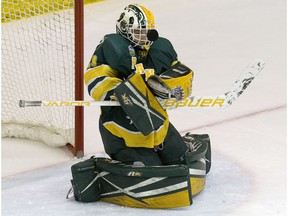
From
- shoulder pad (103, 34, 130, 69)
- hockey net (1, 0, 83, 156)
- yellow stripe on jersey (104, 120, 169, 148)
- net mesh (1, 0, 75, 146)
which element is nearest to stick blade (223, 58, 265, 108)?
yellow stripe on jersey (104, 120, 169, 148)

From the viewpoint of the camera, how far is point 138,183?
7.86ft

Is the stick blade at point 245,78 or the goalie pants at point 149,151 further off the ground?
the stick blade at point 245,78

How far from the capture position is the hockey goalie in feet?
7.75

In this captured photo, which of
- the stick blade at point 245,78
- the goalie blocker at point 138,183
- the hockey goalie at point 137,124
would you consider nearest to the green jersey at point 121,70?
the hockey goalie at point 137,124

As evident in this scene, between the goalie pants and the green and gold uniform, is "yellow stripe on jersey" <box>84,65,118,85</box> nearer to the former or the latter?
the green and gold uniform

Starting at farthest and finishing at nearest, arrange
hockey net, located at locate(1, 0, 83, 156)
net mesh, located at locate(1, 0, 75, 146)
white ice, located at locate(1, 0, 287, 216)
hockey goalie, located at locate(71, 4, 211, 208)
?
net mesh, located at locate(1, 0, 75, 146) → hockey net, located at locate(1, 0, 83, 156) → white ice, located at locate(1, 0, 287, 216) → hockey goalie, located at locate(71, 4, 211, 208)

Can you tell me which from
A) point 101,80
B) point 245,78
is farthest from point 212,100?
point 101,80

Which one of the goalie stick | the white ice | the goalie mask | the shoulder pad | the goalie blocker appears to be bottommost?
the white ice

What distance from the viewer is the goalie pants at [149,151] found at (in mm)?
2461

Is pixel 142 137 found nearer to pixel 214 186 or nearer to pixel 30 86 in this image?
pixel 214 186

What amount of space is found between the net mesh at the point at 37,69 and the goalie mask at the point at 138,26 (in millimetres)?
668

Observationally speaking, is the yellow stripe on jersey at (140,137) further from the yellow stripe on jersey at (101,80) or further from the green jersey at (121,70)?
the yellow stripe on jersey at (101,80)

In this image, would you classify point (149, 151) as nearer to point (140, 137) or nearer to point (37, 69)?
point (140, 137)

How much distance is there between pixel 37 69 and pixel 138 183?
1.45 metres
